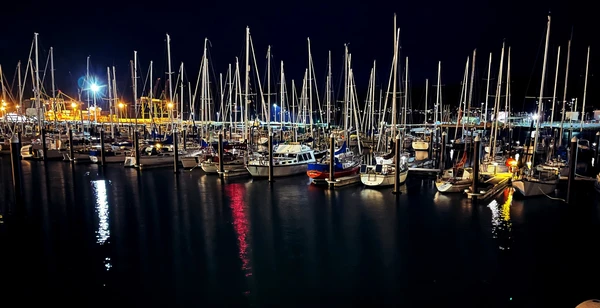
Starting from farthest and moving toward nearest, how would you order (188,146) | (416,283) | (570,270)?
1. (188,146)
2. (570,270)
3. (416,283)

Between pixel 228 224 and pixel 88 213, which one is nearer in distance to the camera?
pixel 228 224

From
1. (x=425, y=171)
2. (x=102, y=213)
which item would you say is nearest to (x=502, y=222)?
(x=425, y=171)

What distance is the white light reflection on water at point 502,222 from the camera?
53.6ft

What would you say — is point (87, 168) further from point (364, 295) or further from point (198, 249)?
point (364, 295)

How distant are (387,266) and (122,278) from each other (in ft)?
28.4

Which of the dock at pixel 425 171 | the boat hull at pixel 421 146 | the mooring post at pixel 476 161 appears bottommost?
the dock at pixel 425 171

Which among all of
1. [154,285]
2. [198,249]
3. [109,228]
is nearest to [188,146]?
[109,228]

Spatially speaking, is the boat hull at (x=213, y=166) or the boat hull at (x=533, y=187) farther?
the boat hull at (x=213, y=166)

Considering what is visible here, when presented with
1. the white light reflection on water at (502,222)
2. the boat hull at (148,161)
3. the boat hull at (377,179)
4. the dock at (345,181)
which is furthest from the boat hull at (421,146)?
the boat hull at (148,161)

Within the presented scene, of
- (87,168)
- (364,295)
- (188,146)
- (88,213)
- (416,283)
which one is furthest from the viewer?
(188,146)

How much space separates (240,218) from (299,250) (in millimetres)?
5572

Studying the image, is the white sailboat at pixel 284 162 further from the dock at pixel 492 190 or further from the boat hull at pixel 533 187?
the boat hull at pixel 533 187

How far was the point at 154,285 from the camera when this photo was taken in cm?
1208

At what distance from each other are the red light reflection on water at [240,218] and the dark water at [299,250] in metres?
0.09
